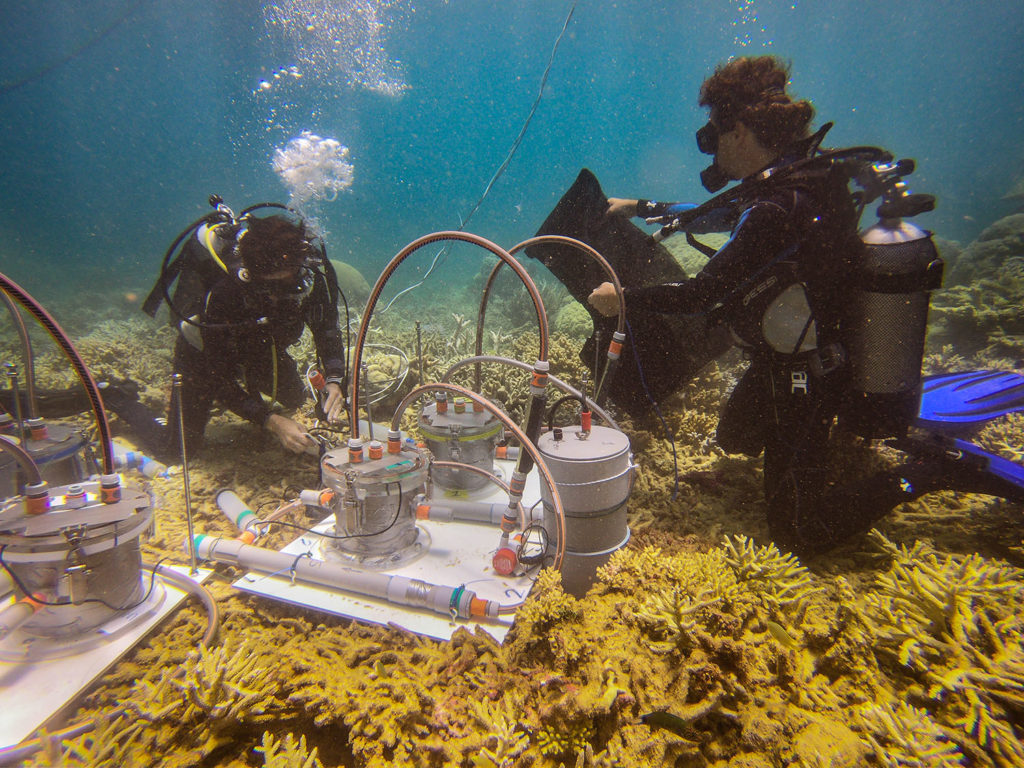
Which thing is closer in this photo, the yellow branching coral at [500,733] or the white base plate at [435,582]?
the yellow branching coral at [500,733]

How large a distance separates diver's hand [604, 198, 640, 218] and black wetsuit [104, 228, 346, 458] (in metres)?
3.11

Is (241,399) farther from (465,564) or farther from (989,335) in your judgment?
(989,335)

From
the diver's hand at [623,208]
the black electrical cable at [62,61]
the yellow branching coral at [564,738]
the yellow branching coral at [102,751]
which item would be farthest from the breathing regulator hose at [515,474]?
the black electrical cable at [62,61]

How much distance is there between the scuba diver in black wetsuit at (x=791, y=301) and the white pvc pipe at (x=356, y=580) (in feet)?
7.09

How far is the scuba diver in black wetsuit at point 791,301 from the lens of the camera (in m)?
2.46

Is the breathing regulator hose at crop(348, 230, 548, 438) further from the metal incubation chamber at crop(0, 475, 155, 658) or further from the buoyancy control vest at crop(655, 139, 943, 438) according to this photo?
the buoyancy control vest at crop(655, 139, 943, 438)

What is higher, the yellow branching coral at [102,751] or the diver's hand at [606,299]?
the diver's hand at [606,299]

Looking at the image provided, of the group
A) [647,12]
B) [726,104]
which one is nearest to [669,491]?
[726,104]

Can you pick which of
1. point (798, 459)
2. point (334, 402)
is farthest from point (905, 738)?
point (334, 402)

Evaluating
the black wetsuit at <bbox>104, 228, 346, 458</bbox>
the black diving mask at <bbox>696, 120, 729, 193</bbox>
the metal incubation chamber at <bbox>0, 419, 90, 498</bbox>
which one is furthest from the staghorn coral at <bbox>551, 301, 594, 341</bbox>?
the metal incubation chamber at <bbox>0, 419, 90, 498</bbox>

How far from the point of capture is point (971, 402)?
9.46 feet

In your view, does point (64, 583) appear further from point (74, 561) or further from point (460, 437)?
Result: point (460, 437)

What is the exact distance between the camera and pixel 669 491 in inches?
127

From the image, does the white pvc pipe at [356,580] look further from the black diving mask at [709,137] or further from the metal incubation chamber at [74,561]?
the black diving mask at [709,137]
